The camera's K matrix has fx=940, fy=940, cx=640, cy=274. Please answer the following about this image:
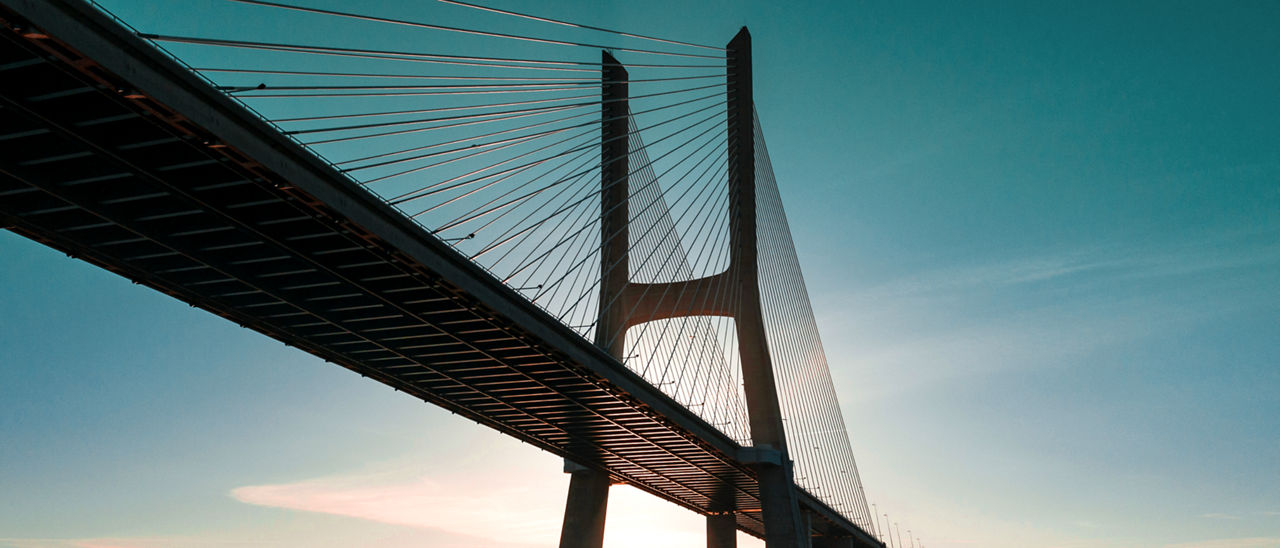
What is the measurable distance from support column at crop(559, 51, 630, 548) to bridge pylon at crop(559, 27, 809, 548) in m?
0.04

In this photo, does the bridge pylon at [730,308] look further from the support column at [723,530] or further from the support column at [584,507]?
the support column at [723,530]

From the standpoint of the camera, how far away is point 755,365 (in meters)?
37.7

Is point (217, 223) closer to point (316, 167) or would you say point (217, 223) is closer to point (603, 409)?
point (316, 167)

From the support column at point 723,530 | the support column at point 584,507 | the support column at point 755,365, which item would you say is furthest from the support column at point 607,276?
the support column at point 723,530

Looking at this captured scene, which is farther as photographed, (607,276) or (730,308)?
(730,308)

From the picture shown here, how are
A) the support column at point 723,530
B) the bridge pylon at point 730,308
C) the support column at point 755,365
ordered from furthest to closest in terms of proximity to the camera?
the support column at point 723,530 → the support column at point 755,365 → the bridge pylon at point 730,308

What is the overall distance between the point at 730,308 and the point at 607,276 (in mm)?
5148

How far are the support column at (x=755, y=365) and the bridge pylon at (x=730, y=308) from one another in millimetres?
40

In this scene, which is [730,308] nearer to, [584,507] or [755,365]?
[755,365]

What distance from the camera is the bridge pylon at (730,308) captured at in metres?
37.3

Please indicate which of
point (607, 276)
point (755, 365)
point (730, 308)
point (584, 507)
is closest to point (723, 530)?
point (584, 507)

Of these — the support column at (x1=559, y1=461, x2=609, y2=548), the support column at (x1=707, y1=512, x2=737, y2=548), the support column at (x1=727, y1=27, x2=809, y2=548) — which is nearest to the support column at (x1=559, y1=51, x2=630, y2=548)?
the support column at (x1=559, y1=461, x2=609, y2=548)

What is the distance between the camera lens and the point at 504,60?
79.4 feet

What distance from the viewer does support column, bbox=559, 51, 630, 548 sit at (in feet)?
119
